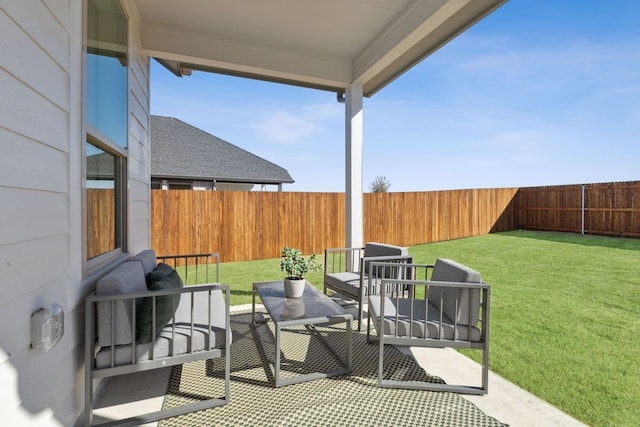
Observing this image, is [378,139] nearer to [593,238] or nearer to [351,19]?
[593,238]

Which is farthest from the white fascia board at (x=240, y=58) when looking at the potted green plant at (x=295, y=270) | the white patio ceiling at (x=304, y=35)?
the potted green plant at (x=295, y=270)

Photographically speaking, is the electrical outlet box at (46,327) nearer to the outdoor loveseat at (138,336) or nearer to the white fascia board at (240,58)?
the outdoor loveseat at (138,336)

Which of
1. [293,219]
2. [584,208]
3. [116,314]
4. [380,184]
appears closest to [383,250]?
[116,314]

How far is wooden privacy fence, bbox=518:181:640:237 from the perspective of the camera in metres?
8.70

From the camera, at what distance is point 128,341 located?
1.93m

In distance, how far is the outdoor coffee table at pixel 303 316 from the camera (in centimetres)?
230

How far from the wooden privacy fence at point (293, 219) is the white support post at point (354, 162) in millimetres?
3475

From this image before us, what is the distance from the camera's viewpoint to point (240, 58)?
13.0 feet

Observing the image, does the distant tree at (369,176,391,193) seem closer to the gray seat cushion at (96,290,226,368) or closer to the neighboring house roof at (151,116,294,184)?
the neighboring house roof at (151,116,294,184)

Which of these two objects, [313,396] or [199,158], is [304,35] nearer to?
[313,396]

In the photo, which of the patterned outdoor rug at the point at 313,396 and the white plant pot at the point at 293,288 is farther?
the white plant pot at the point at 293,288

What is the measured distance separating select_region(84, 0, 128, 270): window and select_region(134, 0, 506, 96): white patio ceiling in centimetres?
78

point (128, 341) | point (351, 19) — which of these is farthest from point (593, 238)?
point (128, 341)

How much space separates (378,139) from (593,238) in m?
8.71
